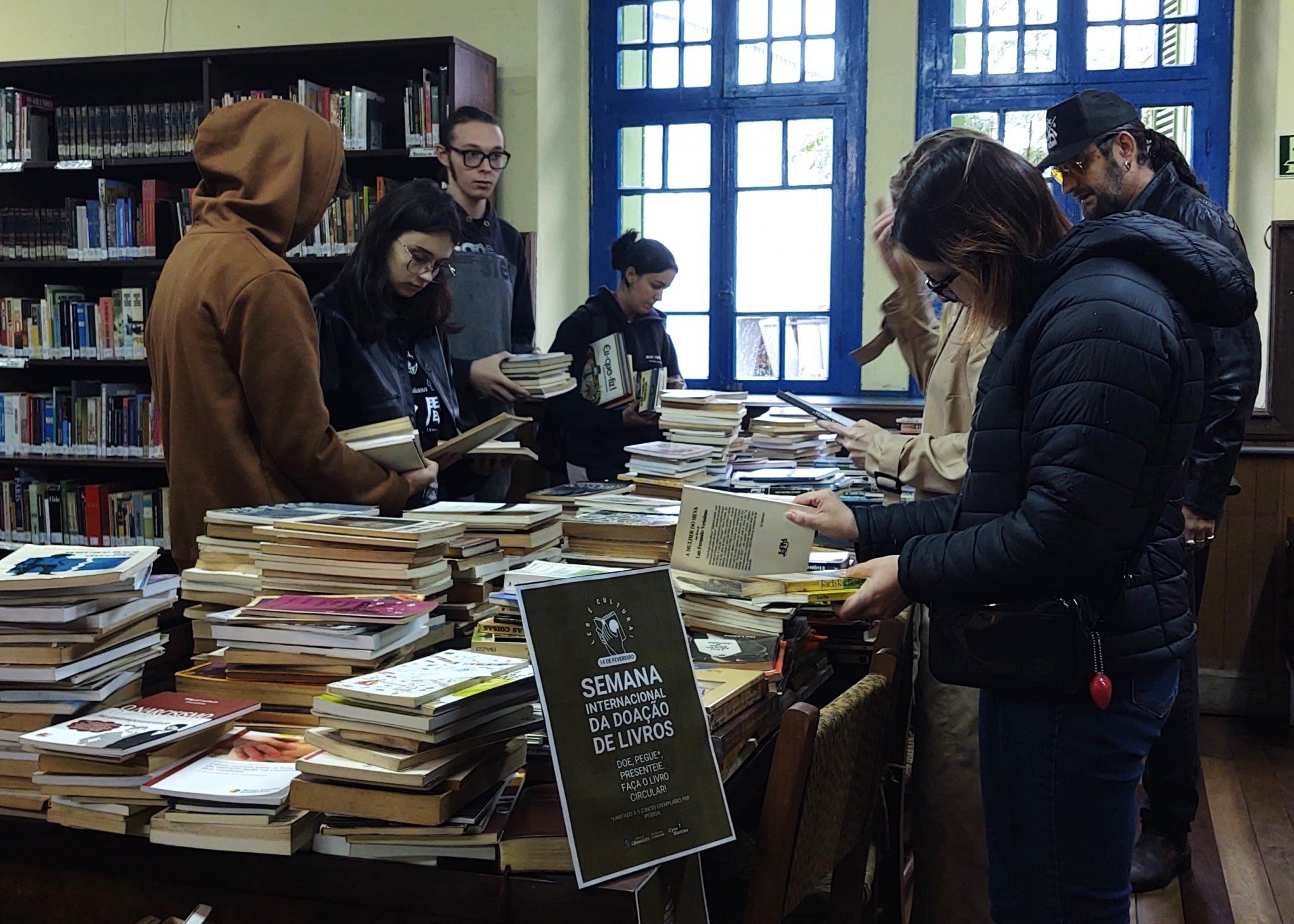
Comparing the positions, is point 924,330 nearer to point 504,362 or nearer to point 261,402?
point 504,362

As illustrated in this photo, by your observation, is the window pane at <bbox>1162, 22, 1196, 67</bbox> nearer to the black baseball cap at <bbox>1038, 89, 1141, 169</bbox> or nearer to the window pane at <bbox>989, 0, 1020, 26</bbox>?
the window pane at <bbox>989, 0, 1020, 26</bbox>

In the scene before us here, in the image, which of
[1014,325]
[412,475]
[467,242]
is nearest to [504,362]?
[467,242]

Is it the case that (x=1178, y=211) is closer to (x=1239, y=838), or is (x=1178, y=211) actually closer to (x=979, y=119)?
(x=1239, y=838)

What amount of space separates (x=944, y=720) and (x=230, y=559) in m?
1.19

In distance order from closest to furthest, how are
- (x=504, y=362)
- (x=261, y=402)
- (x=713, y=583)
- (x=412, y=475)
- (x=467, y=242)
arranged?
(x=713, y=583) < (x=261, y=402) < (x=412, y=475) < (x=504, y=362) < (x=467, y=242)

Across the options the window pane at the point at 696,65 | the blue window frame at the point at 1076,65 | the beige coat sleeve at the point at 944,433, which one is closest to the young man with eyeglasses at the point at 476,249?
the beige coat sleeve at the point at 944,433

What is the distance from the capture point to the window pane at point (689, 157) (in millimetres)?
5465

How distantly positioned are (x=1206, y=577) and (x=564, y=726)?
4.04m

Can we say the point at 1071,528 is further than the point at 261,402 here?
No

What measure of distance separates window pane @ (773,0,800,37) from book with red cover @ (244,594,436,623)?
14.4 ft

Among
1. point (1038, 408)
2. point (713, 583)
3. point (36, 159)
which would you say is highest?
point (36, 159)

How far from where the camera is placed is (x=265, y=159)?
2.27m

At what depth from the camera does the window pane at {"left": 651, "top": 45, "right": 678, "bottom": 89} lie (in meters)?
5.46

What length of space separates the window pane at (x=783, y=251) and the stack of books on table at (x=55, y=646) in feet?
13.8
